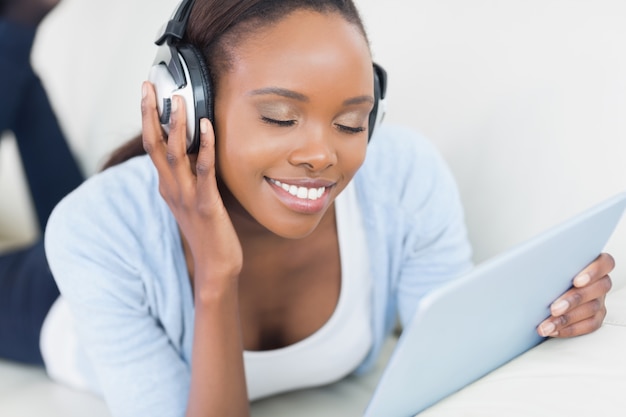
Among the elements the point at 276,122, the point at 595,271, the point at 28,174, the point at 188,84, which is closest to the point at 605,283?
the point at 595,271

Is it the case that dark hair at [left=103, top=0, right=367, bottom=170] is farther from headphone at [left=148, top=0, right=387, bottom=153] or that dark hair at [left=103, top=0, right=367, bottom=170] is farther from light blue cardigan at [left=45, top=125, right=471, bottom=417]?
light blue cardigan at [left=45, top=125, right=471, bottom=417]

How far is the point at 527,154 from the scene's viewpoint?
122 centimetres

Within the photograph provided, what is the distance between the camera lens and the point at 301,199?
0.88m

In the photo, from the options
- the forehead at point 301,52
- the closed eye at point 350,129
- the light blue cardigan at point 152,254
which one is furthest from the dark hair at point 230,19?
the light blue cardigan at point 152,254

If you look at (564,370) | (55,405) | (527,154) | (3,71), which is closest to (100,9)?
(3,71)

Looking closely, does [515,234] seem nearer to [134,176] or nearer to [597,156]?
[597,156]

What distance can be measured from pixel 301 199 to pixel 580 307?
1.19 ft

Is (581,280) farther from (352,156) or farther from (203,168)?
(203,168)

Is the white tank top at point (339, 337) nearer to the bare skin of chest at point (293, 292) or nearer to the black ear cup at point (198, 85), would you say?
the bare skin of chest at point (293, 292)

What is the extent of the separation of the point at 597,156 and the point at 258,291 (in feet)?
1.81

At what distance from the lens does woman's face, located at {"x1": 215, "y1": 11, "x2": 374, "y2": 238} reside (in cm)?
82

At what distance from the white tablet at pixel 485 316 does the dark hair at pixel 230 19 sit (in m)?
0.32

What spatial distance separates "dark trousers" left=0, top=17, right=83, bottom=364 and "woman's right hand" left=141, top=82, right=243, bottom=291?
0.63 m

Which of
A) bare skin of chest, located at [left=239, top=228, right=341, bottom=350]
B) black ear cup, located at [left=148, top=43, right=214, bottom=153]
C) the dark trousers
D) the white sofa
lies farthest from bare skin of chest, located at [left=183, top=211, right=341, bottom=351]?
the dark trousers
